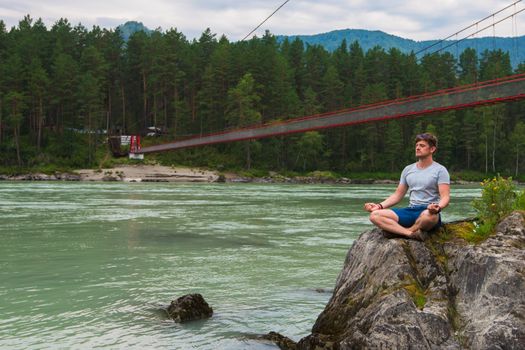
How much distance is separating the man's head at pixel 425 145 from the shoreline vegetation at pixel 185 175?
5491 cm

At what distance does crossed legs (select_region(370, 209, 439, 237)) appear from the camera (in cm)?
606

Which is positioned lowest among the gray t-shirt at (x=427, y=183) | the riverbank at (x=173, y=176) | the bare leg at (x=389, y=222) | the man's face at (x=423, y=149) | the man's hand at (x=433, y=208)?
the riverbank at (x=173, y=176)

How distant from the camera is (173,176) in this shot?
62156 millimetres

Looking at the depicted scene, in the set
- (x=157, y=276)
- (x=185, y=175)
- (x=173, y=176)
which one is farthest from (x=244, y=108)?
(x=157, y=276)

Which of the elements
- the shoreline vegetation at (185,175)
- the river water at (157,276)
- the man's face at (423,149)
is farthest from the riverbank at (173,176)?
the man's face at (423,149)

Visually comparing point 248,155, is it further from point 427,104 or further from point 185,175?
point 427,104

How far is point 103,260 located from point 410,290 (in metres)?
8.69

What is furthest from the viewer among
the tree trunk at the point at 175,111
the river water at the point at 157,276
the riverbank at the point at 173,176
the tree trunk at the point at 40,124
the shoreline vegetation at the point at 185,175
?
the tree trunk at the point at 175,111

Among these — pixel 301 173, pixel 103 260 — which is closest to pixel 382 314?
pixel 103 260

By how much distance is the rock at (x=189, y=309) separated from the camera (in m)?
7.75

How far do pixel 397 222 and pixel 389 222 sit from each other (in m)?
0.12

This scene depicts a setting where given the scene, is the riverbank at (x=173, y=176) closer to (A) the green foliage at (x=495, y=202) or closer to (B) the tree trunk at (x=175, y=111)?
(B) the tree trunk at (x=175, y=111)

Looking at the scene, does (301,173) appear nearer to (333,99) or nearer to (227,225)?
(333,99)

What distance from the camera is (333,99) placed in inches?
3428
